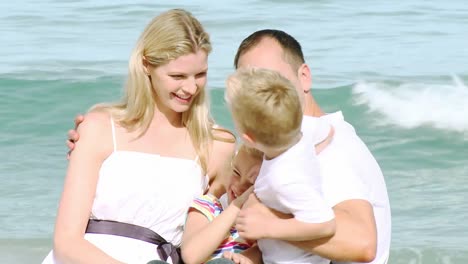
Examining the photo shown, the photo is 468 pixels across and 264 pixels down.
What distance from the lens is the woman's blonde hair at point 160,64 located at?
4316 millimetres

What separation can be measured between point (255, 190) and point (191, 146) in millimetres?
808

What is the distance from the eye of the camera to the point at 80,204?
4.30m

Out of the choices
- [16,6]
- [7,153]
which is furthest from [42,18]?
[7,153]

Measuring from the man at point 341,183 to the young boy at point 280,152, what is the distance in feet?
0.23

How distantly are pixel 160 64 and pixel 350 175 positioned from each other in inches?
36.2

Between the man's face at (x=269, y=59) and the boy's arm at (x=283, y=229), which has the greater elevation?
the man's face at (x=269, y=59)

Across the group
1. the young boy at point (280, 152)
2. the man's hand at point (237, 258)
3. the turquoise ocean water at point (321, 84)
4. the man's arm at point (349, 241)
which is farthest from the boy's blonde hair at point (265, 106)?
the turquoise ocean water at point (321, 84)

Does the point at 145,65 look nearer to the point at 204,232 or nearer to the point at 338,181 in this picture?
the point at 204,232

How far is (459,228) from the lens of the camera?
7742mm

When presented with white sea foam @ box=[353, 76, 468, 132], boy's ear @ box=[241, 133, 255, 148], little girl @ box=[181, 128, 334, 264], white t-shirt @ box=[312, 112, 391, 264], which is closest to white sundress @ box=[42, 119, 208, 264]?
little girl @ box=[181, 128, 334, 264]

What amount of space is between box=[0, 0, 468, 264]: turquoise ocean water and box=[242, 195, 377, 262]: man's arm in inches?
132

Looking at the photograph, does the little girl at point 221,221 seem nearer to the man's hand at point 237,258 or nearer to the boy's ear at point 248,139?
the man's hand at point 237,258

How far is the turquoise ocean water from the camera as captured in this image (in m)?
8.07

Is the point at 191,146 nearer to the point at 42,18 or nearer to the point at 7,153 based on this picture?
the point at 7,153
